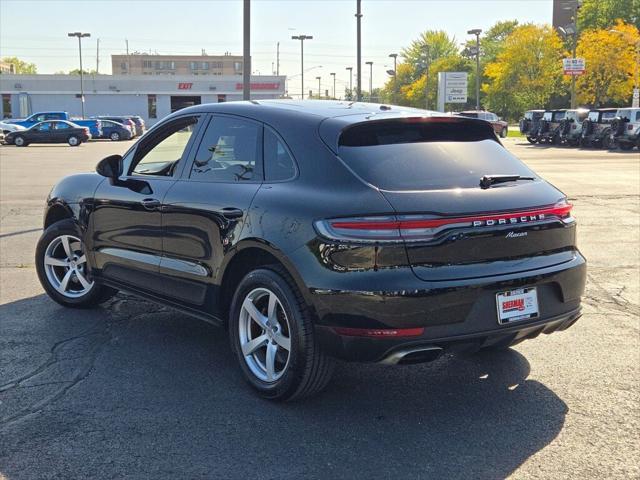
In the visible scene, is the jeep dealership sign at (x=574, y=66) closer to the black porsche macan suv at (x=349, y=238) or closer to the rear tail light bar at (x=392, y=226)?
the black porsche macan suv at (x=349, y=238)

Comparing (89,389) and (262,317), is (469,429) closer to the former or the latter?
(262,317)

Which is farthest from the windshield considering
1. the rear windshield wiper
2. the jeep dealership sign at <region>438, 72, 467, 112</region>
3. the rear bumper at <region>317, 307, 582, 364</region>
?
the jeep dealership sign at <region>438, 72, 467, 112</region>

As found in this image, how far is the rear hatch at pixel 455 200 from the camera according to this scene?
353 centimetres

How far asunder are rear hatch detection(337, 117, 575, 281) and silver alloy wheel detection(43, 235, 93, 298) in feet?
10.3

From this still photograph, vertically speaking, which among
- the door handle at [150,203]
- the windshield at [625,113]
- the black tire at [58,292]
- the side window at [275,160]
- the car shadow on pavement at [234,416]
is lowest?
the car shadow on pavement at [234,416]

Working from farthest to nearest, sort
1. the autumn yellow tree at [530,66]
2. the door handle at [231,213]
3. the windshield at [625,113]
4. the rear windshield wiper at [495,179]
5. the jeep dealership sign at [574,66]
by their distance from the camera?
1. the autumn yellow tree at [530,66]
2. the jeep dealership sign at [574,66]
3. the windshield at [625,113]
4. the door handle at [231,213]
5. the rear windshield wiper at [495,179]

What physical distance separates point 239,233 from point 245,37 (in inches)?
453

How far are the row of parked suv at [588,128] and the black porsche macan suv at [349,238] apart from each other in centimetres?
3199

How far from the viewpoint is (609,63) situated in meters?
56.0

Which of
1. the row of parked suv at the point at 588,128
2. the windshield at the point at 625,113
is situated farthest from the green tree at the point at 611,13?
the windshield at the point at 625,113

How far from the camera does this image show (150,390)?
13.8 ft

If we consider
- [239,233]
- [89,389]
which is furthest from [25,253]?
[239,233]

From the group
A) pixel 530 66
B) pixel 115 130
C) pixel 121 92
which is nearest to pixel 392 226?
pixel 115 130

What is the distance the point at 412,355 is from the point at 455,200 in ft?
2.73
